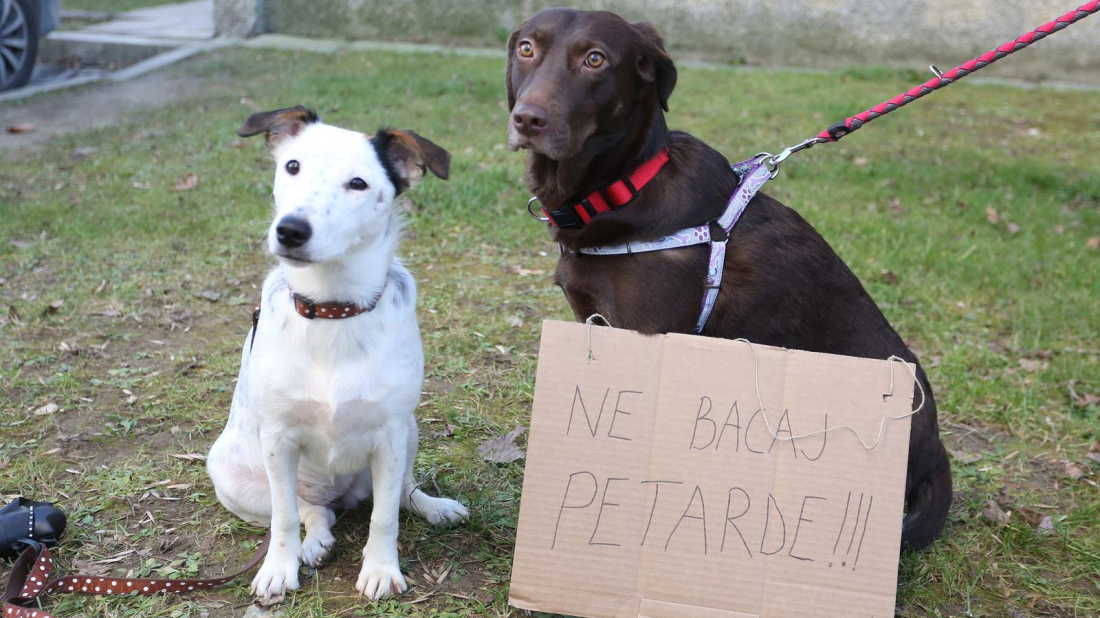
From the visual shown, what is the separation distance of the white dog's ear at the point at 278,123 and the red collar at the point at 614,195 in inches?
31.1

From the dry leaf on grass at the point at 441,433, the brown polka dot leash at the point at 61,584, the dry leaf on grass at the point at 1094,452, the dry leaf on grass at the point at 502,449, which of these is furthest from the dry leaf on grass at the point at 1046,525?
the brown polka dot leash at the point at 61,584

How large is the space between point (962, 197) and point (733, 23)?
18.0 ft

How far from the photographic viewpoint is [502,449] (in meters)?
3.31

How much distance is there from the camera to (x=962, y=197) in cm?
641

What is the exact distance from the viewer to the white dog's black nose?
2072mm

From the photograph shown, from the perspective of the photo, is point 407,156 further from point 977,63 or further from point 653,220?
point 977,63

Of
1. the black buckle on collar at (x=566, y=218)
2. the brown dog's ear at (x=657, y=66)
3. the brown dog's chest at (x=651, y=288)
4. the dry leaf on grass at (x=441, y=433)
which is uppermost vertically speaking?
the brown dog's ear at (x=657, y=66)

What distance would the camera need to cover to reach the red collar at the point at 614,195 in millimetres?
2547

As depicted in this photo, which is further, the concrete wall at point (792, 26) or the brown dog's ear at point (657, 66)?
the concrete wall at point (792, 26)

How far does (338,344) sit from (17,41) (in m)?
7.92

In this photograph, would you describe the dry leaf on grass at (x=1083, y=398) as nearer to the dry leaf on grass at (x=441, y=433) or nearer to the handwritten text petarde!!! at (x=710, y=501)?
the handwritten text petarde!!! at (x=710, y=501)

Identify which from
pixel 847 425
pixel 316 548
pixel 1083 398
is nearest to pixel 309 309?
pixel 316 548

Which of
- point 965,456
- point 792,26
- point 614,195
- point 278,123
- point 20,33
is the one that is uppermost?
point 792,26

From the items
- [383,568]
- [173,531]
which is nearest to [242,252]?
[173,531]
